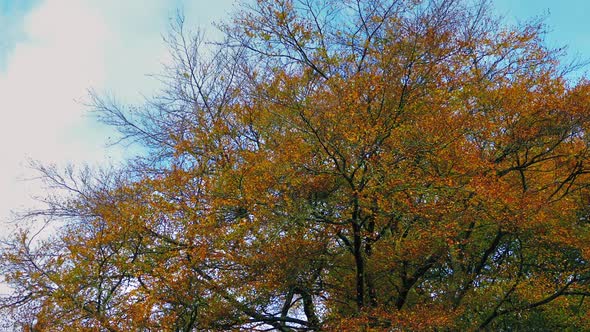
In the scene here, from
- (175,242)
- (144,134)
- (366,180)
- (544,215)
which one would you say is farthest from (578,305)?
(144,134)

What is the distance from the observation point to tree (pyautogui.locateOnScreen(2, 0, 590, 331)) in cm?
1019

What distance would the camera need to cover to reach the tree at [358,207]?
1019cm

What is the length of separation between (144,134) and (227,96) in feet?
8.96

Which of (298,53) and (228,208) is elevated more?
(298,53)

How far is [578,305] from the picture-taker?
1305cm

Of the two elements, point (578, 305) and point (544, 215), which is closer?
point (544, 215)

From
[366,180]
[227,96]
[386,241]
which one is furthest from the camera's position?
[227,96]

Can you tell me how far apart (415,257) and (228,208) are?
3757mm

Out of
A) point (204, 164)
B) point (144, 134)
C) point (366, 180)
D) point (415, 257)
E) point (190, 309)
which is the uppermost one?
point (144, 134)

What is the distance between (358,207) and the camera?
10320 mm

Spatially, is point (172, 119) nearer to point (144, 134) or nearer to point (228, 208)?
point (144, 134)

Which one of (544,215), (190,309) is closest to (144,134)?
(190,309)

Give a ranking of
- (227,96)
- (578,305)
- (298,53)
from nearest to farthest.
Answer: (298,53)
(578,305)
(227,96)

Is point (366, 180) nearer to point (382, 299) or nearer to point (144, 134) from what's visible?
point (382, 299)
